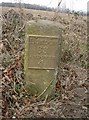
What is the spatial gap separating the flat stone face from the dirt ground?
21 centimetres

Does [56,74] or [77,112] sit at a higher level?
[56,74]

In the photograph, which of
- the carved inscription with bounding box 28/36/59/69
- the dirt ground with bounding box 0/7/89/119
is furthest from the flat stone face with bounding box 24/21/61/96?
the dirt ground with bounding box 0/7/89/119

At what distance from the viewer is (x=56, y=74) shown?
5.39 metres

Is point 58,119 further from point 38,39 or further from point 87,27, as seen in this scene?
point 87,27

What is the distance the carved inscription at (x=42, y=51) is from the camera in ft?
16.9

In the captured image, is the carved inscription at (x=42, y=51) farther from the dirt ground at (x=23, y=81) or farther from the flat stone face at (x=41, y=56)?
the dirt ground at (x=23, y=81)

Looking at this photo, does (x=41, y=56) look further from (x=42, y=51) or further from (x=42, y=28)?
(x=42, y=28)

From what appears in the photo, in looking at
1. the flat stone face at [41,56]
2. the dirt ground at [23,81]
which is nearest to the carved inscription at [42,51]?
the flat stone face at [41,56]

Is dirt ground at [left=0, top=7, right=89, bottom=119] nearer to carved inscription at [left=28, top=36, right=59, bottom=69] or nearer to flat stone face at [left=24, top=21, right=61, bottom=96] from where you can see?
flat stone face at [left=24, top=21, right=61, bottom=96]

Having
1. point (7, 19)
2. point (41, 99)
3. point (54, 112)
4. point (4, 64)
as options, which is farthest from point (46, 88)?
point (7, 19)

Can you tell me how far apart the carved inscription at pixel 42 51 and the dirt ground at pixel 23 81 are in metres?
0.52

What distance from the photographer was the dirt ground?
192 inches

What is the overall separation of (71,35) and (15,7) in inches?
79.6

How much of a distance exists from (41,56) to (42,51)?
→ 0.30 feet
